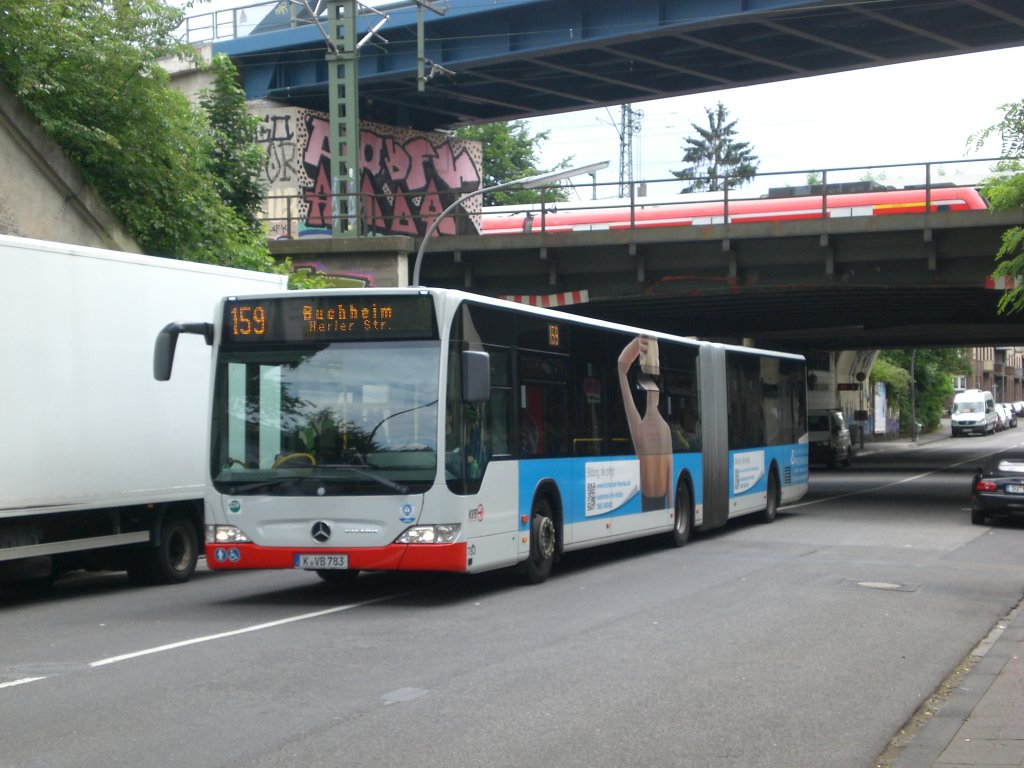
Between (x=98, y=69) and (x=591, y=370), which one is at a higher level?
(x=98, y=69)

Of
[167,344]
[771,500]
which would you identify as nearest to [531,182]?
[771,500]

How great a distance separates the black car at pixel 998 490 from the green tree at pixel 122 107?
14.5m

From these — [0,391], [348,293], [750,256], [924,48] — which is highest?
[924,48]

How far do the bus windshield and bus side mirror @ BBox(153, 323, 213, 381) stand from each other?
0.47m

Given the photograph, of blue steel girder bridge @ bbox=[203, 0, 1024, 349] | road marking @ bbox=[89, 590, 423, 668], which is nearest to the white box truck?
road marking @ bbox=[89, 590, 423, 668]

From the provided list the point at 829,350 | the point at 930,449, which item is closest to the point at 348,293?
the point at 829,350

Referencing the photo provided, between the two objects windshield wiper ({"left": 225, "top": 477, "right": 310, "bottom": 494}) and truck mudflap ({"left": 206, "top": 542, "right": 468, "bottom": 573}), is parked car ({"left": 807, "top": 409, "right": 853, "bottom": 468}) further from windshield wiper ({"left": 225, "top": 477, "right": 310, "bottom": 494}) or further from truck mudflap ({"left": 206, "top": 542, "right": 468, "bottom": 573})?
windshield wiper ({"left": 225, "top": 477, "right": 310, "bottom": 494})

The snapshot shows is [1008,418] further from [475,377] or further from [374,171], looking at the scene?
[475,377]

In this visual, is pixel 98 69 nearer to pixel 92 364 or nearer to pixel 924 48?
pixel 92 364

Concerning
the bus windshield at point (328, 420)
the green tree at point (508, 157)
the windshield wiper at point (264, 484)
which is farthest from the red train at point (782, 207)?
the green tree at point (508, 157)

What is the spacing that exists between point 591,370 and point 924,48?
24.2m

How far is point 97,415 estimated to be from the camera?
526 inches

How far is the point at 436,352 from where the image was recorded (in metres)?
12.2

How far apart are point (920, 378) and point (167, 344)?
75137 millimetres
